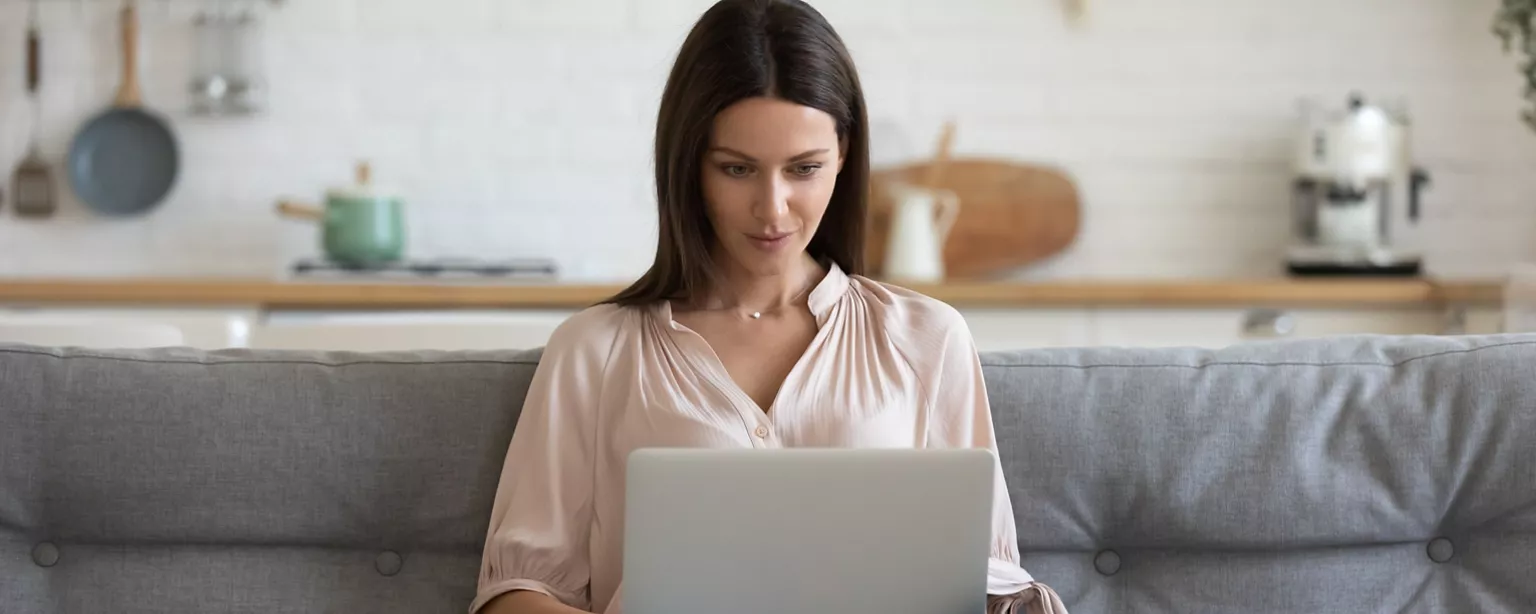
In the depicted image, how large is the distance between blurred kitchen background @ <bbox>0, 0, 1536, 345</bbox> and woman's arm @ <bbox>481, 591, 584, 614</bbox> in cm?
224

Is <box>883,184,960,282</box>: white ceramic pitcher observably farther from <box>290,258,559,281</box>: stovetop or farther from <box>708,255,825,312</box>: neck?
<box>708,255,825,312</box>: neck

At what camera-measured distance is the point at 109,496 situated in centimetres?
168

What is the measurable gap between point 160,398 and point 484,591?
429 millimetres

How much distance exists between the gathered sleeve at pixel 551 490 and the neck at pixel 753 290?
16cm

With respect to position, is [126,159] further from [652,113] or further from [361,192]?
[652,113]

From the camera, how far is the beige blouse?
157cm

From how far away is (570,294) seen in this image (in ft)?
10.9

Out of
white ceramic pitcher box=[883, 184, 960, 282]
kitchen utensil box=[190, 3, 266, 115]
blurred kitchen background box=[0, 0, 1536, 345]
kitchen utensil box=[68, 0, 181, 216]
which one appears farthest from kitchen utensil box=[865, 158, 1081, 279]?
kitchen utensil box=[68, 0, 181, 216]

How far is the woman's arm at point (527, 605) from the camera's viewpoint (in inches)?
59.1

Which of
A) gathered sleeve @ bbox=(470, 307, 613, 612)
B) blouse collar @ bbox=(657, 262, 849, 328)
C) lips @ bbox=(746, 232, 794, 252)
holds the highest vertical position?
lips @ bbox=(746, 232, 794, 252)

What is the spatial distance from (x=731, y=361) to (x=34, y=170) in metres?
2.78

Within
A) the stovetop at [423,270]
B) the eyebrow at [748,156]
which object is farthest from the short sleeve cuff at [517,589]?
the stovetop at [423,270]

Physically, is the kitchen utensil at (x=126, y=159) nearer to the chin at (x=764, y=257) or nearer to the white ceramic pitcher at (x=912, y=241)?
the white ceramic pitcher at (x=912, y=241)

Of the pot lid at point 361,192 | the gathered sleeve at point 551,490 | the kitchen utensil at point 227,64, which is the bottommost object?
the gathered sleeve at point 551,490
